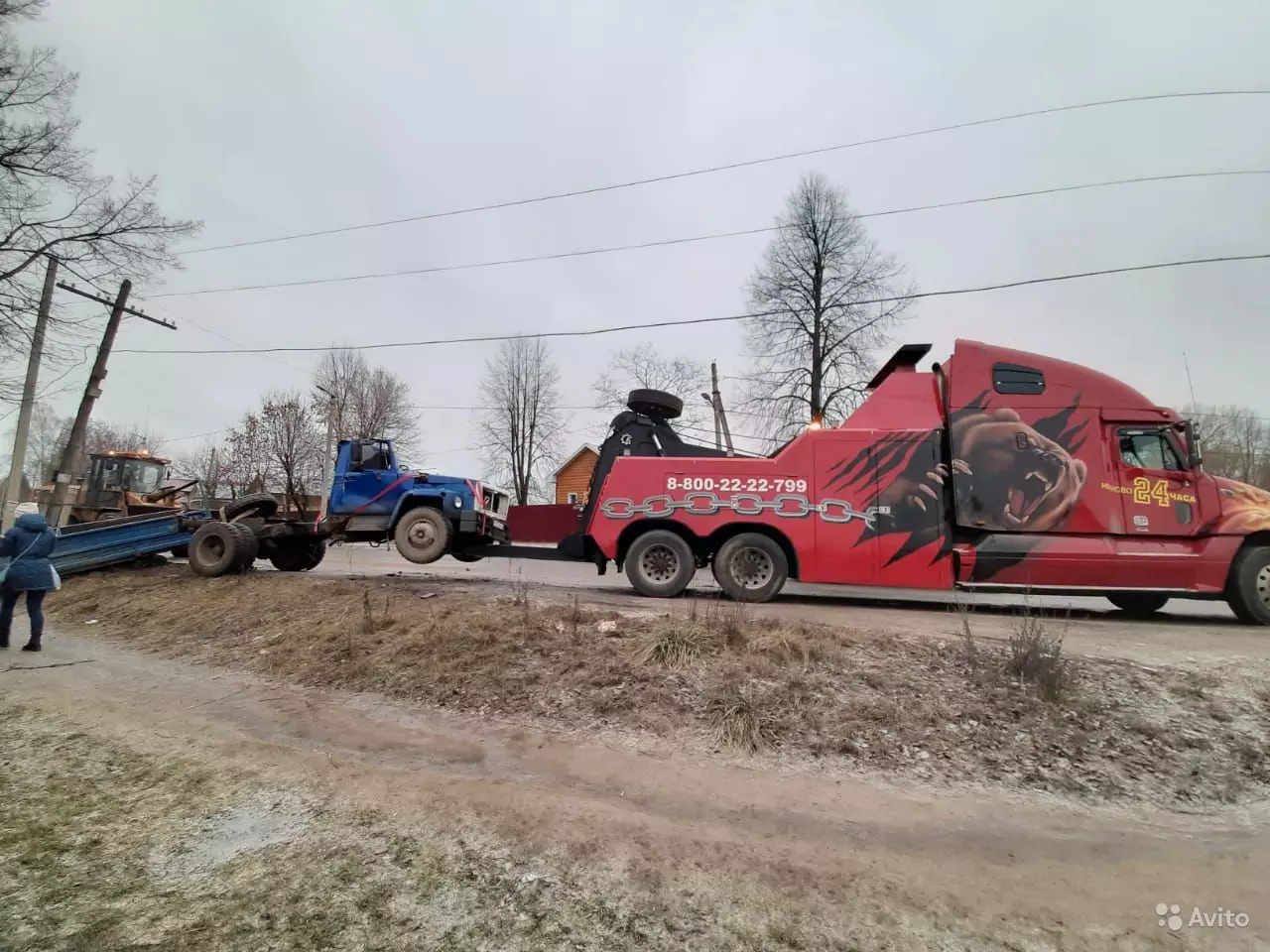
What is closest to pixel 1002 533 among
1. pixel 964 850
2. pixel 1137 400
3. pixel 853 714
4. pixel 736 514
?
pixel 1137 400

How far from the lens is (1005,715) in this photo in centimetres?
412

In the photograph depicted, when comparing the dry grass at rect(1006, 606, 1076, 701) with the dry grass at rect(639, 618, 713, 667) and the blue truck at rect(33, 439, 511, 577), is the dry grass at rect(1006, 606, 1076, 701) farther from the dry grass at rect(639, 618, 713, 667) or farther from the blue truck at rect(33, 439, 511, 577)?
the blue truck at rect(33, 439, 511, 577)

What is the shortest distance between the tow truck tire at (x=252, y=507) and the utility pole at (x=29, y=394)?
6931 mm

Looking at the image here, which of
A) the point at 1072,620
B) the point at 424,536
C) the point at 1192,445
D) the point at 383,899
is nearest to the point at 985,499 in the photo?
the point at 1072,620

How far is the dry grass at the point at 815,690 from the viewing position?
3.72 meters

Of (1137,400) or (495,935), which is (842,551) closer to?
(1137,400)

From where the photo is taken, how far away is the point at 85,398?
1870cm

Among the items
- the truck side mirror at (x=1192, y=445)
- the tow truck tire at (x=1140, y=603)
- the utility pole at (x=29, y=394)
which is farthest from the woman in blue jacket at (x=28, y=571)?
the truck side mirror at (x=1192, y=445)

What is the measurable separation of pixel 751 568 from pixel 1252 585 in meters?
6.34

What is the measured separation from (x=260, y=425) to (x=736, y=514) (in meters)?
36.7

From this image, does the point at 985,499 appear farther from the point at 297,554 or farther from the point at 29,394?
the point at 29,394

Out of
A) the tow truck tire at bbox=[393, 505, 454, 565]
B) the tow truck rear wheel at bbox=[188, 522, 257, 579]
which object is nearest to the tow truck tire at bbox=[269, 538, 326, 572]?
the tow truck rear wheel at bbox=[188, 522, 257, 579]

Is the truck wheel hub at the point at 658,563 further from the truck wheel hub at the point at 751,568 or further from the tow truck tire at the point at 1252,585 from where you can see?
the tow truck tire at the point at 1252,585

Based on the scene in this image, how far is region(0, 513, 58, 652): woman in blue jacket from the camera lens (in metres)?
6.97
